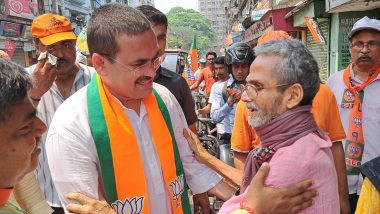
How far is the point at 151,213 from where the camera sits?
1.68 m

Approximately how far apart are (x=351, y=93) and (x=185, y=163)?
1.80m

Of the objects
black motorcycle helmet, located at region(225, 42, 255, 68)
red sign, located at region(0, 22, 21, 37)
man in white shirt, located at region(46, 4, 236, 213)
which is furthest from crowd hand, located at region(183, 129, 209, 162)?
red sign, located at region(0, 22, 21, 37)

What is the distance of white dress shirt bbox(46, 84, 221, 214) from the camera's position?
144cm

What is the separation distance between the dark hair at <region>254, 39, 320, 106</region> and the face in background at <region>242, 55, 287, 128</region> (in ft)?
0.09

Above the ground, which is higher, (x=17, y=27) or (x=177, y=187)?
(x=17, y=27)

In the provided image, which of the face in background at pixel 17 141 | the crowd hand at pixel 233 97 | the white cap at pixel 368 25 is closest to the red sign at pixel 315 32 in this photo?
the white cap at pixel 368 25

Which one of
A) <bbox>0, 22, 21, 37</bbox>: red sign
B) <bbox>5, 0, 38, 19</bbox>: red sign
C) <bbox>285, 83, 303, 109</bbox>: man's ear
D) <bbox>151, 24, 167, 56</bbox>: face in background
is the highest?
<bbox>5, 0, 38, 19</bbox>: red sign

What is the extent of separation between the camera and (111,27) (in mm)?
1545

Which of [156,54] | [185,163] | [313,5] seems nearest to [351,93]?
[185,163]

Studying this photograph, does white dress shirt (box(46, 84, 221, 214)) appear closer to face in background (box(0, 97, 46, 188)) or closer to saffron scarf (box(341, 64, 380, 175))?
face in background (box(0, 97, 46, 188))

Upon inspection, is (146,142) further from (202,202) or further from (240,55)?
(240,55)

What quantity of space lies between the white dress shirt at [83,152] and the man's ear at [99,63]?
0.13 meters

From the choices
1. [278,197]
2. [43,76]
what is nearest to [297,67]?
[278,197]

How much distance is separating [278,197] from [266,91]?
1.64ft
